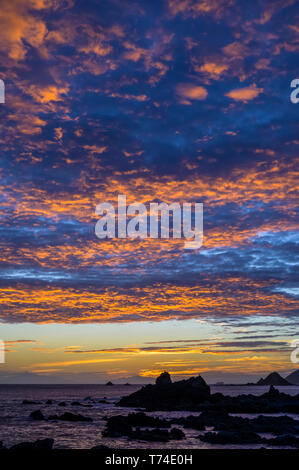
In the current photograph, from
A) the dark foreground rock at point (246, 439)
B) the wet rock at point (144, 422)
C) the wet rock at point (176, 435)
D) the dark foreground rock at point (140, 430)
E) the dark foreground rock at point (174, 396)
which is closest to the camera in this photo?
the dark foreground rock at point (246, 439)

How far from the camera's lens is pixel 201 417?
61.1m

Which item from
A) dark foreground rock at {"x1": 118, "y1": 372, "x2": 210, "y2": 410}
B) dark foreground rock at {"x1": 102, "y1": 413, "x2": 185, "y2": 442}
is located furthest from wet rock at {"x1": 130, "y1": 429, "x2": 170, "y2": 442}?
dark foreground rock at {"x1": 118, "y1": 372, "x2": 210, "y2": 410}

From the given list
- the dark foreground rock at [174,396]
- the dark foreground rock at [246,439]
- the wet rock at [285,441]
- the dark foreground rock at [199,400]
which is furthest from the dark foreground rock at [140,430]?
the dark foreground rock at [174,396]

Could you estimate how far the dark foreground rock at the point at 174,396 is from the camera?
307ft

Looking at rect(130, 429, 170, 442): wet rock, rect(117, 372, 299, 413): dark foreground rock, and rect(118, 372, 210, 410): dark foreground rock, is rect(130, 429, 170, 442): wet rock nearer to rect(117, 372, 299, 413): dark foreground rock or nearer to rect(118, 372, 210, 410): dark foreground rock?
rect(117, 372, 299, 413): dark foreground rock

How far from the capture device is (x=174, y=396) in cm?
9819

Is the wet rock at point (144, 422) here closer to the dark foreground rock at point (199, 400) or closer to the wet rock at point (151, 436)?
the wet rock at point (151, 436)

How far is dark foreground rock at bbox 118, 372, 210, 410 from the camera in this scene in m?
93.7

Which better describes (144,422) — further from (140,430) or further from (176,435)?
(176,435)

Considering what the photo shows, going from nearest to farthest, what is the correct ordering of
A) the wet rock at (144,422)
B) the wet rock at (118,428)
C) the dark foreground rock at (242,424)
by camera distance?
the dark foreground rock at (242,424)
the wet rock at (118,428)
the wet rock at (144,422)

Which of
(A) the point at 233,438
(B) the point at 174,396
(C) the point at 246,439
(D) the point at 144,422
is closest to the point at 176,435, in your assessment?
(A) the point at 233,438

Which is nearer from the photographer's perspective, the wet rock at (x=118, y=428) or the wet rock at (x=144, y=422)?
the wet rock at (x=118, y=428)
